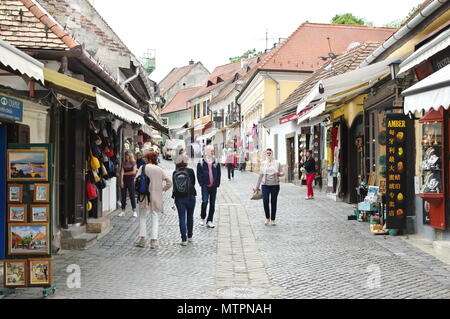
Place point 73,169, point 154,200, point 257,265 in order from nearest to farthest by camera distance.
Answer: point 257,265 → point 154,200 → point 73,169

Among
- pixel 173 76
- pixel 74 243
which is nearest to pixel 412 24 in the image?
pixel 74 243

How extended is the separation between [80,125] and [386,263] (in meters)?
6.22

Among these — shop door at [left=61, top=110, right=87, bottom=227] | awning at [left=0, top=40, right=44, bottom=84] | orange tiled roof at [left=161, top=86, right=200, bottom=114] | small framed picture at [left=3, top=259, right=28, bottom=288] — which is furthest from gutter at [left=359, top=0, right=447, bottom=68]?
orange tiled roof at [left=161, top=86, right=200, bottom=114]

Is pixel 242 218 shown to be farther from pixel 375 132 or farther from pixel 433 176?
pixel 433 176

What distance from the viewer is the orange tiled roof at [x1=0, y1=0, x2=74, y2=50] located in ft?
33.0

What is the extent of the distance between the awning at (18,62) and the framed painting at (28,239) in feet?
5.51

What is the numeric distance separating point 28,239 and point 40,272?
386 mm

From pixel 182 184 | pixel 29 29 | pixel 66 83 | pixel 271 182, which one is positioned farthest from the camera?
pixel 271 182

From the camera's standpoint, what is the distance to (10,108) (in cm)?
656

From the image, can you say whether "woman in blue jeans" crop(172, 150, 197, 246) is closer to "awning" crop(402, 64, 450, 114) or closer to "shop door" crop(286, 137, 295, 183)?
"awning" crop(402, 64, 450, 114)

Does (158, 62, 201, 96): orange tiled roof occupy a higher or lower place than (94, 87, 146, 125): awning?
higher

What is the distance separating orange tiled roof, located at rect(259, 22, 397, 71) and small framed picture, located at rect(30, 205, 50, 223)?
98.0 ft

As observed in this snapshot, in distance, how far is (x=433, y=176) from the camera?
33.1ft

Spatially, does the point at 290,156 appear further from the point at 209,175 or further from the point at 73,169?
the point at 73,169
